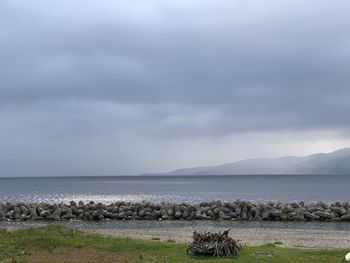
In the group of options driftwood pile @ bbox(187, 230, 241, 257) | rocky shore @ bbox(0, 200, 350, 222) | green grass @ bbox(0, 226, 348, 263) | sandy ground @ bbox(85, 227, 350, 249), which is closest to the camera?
green grass @ bbox(0, 226, 348, 263)

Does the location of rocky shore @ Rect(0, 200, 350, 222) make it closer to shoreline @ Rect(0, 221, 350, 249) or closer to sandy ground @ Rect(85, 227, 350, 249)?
shoreline @ Rect(0, 221, 350, 249)

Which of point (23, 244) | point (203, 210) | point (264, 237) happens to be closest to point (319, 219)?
point (203, 210)

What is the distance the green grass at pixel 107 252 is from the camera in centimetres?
1650

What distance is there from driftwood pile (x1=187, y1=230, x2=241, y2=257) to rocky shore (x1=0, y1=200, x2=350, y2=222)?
18.2 m

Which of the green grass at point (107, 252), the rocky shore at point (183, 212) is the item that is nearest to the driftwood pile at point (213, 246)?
the green grass at point (107, 252)

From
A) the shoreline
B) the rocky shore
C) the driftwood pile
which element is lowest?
the shoreline

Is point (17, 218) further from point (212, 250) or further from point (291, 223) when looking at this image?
point (212, 250)

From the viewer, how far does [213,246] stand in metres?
17.0

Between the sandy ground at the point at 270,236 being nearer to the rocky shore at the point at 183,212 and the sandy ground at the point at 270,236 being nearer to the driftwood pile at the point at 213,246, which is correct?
the driftwood pile at the point at 213,246

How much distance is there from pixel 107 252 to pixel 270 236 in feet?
34.7


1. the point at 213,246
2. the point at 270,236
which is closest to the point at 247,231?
the point at 270,236

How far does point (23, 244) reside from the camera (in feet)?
A: 63.6

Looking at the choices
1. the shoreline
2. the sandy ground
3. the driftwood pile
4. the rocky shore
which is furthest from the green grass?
the rocky shore

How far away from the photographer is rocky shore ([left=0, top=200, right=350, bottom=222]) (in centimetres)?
3556
